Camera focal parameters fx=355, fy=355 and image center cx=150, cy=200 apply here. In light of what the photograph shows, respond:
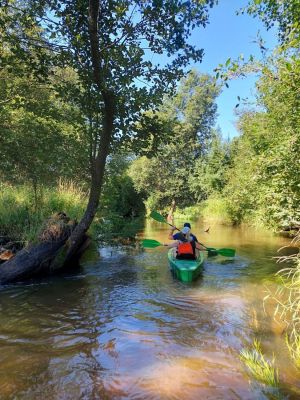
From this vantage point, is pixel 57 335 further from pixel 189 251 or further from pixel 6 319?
pixel 189 251

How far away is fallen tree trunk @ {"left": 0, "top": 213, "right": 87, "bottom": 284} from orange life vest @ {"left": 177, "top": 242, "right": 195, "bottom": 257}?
2683mm

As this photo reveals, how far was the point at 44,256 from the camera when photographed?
798 centimetres

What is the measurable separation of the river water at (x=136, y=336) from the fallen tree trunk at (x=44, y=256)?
0.36 meters

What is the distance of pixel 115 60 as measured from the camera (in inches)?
279

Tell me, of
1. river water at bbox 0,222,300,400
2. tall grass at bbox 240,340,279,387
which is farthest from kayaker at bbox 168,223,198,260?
tall grass at bbox 240,340,279,387

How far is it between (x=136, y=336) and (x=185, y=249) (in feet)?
13.0

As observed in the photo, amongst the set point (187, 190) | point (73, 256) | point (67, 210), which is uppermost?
point (187, 190)

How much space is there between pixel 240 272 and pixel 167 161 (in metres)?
24.0

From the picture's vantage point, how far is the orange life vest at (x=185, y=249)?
8672mm

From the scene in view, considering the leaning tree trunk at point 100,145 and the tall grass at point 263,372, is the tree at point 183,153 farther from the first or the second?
the tall grass at point 263,372

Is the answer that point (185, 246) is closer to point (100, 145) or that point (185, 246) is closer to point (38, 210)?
point (100, 145)

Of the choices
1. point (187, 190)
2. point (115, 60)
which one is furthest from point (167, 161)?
point (115, 60)

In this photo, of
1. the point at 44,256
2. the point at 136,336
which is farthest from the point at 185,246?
the point at 136,336

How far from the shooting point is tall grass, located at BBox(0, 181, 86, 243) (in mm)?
9008
